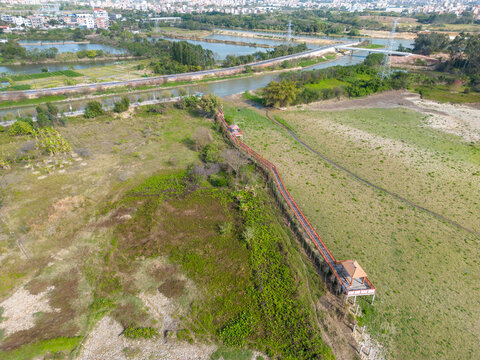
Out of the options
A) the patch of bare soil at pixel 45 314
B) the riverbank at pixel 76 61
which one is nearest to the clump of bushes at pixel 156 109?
the patch of bare soil at pixel 45 314

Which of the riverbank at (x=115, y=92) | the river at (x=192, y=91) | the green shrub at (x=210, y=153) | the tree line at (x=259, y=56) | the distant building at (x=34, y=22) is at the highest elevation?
the distant building at (x=34, y=22)

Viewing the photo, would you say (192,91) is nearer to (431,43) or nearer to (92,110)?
(92,110)

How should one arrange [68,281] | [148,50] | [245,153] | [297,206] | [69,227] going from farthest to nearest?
[148,50], [245,153], [297,206], [69,227], [68,281]

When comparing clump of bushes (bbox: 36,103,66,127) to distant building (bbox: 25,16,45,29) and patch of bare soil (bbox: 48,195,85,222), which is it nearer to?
patch of bare soil (bbox: 48,195,85,222)

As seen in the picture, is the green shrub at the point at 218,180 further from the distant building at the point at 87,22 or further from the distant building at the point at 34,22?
the distant building at the point at 34,22

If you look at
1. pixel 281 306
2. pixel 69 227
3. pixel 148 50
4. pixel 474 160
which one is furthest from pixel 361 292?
pixel 148 50

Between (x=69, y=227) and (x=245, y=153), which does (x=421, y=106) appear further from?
(x=69, y=227)
